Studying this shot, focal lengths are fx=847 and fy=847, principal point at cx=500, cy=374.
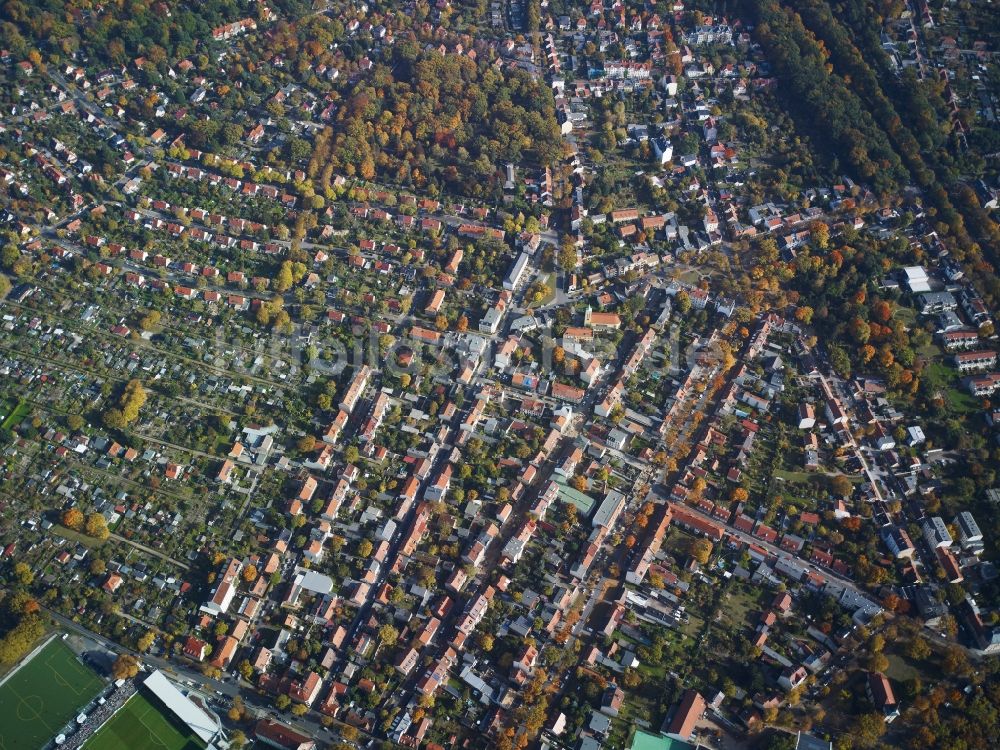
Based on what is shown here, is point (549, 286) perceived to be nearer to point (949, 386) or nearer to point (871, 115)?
point (949, 386)

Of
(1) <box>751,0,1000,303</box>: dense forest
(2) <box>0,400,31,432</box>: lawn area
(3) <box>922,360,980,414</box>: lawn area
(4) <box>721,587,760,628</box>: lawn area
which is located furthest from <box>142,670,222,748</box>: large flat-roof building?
(1) <box>751,0,1000,303</box>: dense forest

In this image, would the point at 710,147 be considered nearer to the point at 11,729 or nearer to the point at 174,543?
the point at 174,543

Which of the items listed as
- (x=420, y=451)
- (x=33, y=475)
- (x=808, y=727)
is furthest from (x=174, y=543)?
(x=808, y=727)

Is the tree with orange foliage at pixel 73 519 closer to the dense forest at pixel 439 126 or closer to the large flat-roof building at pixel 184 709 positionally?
the large flat-roof building at pixel 184 709

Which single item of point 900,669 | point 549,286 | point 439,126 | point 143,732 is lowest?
point 143,732

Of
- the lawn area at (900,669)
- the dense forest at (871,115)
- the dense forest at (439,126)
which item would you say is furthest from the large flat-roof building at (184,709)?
the dense forest at (871,115)

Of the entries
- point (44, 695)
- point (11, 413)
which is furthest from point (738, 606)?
point (11, 413)
